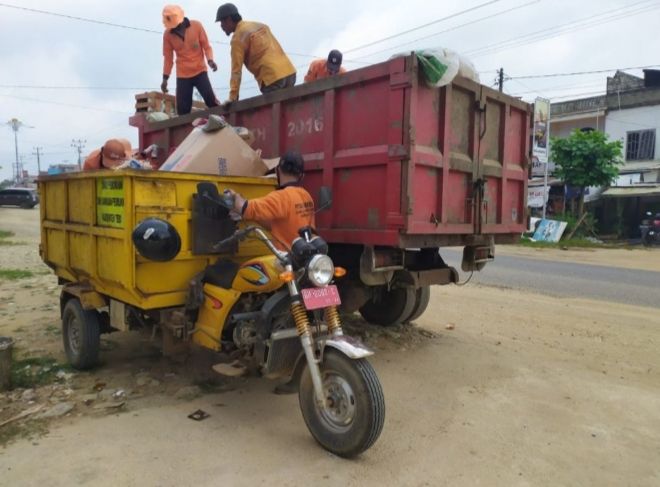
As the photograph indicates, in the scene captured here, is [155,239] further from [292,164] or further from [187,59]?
[187,59]

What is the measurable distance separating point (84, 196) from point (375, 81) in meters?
2.48

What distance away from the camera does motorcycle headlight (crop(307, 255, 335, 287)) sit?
3184 millimetres

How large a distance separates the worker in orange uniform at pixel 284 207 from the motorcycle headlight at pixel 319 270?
0.50 metres

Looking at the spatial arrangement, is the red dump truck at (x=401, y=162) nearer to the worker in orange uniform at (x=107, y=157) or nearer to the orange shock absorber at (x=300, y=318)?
the orange shock absorber at (x=300, y=318)

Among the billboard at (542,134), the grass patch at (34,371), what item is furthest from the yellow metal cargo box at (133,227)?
the billboard at (542,134)

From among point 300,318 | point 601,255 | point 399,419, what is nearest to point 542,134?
point 601,255

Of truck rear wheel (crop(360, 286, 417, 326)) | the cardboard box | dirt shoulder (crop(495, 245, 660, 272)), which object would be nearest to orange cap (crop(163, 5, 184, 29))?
the cardboard box

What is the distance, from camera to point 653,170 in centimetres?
2495

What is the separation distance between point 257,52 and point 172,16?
4.67 feet

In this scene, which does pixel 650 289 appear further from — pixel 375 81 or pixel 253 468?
pixel 253 468

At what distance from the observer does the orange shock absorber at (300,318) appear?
3.18 m

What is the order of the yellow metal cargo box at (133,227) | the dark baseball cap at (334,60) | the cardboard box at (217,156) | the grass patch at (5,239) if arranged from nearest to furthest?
the yellow metal cargo box at (133,227) < the cardboard box at (217,156) < the dark baseball cap at (334,60) < the grass patch at (5,239)

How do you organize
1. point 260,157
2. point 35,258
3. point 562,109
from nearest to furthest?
point 260,157 < point 35,258 < point 562,109

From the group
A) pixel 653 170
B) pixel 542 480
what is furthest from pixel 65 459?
pixel 653 170
